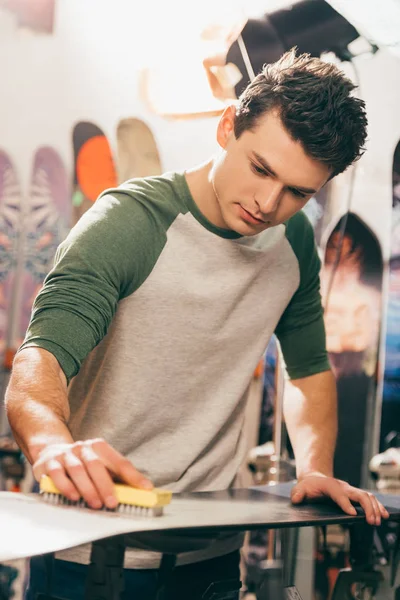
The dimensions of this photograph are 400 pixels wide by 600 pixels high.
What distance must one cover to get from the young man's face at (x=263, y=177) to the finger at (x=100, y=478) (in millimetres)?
648

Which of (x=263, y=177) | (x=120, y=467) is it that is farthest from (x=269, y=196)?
(x=120, y=467)

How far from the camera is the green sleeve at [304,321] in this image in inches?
64.4

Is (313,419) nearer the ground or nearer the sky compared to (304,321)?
nearer the ground

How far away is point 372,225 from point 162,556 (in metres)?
1.59

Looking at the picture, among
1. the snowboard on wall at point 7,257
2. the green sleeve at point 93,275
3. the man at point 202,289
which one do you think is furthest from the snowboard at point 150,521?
the snowboard on wall at point 7,257

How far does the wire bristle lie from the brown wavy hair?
724 mm

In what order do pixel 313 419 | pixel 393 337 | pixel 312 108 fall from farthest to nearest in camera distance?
pixel 393 337, pixel 313 419, pixel 312 108

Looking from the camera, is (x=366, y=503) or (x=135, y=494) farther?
(x=366, y=503)

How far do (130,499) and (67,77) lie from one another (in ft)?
7.82

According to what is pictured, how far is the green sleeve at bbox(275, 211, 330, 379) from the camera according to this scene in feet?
5.37

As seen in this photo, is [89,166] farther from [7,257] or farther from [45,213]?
[7,257]

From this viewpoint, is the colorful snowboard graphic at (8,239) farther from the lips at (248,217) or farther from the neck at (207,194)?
the lips at (248,217)

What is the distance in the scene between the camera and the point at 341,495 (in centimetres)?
118

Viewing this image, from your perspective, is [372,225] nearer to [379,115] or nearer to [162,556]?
[379,115]
